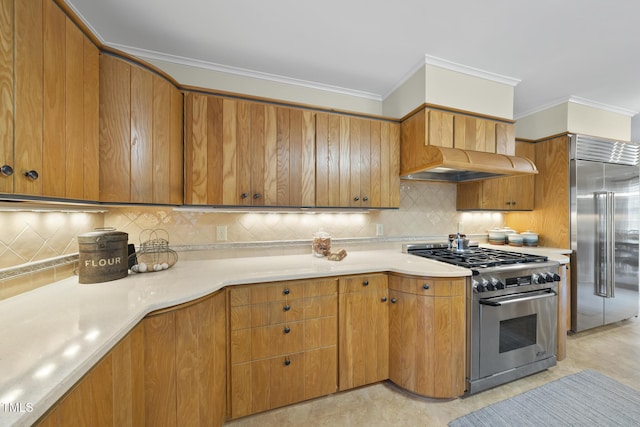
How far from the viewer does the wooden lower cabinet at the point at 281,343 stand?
5.19 ft

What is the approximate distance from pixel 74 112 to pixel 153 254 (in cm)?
104

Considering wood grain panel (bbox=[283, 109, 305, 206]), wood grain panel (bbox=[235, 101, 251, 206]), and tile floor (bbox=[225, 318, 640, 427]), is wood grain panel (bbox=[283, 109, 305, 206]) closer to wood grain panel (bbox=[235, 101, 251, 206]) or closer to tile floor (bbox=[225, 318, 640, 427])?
wood grain panel (bbox=[235, 101, 251, 206])

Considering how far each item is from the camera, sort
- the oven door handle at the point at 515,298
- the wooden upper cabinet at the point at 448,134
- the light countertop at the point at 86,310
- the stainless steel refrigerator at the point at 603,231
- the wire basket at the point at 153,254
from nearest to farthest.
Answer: the light countertop at the point at 86,310, the wire basket at the point at 153,254, the oven door handle at the point at 515,298, the wooden upper cabinet at the point at 448,134, the stainless steel refrigerator at the point at 603,231

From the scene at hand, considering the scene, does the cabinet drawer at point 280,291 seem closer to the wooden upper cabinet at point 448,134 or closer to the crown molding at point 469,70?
the wooden upper cabinet at point 448,134

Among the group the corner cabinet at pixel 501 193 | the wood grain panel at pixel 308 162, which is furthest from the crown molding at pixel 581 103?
the wood grain panel at pixel 308 162

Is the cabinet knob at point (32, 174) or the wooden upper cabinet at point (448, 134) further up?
the wooden upper cabinet at point (448, 134)

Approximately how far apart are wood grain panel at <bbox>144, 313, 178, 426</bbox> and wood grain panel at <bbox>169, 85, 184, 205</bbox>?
890 millimetres

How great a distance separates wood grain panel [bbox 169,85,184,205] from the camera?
1.74 metres

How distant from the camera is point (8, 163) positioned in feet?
3.03

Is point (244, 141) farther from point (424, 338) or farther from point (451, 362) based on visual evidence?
point (451, 362)

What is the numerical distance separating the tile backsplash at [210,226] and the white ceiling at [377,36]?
1.29 meters

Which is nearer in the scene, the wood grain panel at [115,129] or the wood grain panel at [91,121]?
the wood grain panel at [91,121]

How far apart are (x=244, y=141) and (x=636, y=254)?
184 inches

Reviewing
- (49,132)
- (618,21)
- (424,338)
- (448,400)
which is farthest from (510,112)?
(49,132)
